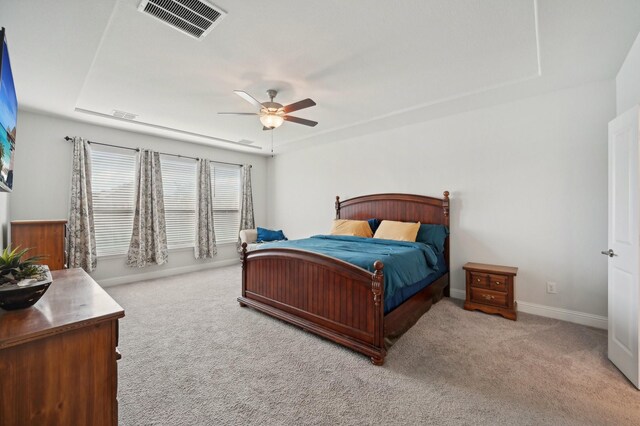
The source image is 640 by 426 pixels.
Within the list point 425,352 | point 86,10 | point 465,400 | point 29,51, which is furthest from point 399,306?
point 29,51

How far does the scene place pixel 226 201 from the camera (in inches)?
238

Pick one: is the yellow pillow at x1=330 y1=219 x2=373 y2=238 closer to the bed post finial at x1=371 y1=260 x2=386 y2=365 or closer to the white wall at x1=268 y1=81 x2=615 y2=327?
the white wall at x1=268 y1=81 x2=615 y2=327

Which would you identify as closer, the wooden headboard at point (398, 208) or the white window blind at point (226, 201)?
the wooden headboard at point (398, 208)

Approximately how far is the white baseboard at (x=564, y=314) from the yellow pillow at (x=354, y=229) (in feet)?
6.96

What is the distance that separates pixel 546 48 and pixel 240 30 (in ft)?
8.29

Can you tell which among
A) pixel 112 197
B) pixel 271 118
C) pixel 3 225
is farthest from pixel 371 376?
pixel 112 197

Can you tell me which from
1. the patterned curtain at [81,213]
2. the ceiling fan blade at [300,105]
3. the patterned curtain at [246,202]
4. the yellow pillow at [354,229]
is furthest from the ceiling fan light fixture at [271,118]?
the patterned curtain at [246,202]

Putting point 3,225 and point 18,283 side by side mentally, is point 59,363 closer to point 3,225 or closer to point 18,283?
point 18,283

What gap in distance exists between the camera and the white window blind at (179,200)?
5113mm

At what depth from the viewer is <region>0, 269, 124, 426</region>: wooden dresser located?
1007mm

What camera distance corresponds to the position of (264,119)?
9.91 ft

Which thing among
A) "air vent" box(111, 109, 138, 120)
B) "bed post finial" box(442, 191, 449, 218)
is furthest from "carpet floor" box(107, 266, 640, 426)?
"air vent" box(111, 109, 138, 120)

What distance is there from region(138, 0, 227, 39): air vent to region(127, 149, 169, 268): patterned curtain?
3385 mm

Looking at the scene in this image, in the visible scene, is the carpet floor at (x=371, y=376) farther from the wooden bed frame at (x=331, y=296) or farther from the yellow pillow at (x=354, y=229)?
the yellow pillow at (x=354, y=229)
